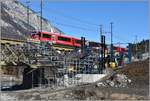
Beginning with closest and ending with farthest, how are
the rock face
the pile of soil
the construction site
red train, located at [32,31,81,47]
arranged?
the construction site < the pile of soil < red train, located at [32,31,81,47] < the rock face

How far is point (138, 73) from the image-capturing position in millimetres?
35500

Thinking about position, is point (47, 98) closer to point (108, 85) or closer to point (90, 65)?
point (108, 85)

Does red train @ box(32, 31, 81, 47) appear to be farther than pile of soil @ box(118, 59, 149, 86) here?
Yes

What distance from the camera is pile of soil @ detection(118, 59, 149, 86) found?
33253 millimetres

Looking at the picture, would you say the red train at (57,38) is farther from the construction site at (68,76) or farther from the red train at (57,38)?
the construction site at (68,76)

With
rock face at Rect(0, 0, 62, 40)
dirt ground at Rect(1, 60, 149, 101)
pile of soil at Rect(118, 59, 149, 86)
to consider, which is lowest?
dirt ground at Rect(1, 60, 149, 101)

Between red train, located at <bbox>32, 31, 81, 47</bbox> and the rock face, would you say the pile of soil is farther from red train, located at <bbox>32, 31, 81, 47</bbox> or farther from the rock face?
the rock face

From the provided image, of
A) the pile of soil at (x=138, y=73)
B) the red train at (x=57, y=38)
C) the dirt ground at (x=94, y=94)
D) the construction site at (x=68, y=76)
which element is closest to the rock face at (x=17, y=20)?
the red train at (x=57, y=38)

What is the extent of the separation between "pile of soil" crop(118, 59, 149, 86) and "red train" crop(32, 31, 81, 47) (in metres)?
24.3

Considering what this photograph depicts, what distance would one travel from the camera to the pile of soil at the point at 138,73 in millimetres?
33253

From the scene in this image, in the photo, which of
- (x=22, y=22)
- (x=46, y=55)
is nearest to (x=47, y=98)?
(x=46, y=55)

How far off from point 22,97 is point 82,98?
14.1 feet

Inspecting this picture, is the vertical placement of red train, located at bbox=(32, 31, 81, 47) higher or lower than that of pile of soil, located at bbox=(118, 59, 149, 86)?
higher

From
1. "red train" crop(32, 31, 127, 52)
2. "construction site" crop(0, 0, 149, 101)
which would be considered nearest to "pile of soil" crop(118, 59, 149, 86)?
"construction site" crop(0, 0, 149, 101)
